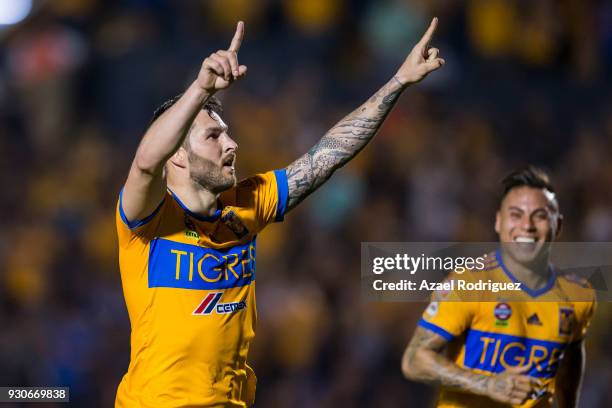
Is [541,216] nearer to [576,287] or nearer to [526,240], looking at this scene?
[526,240]

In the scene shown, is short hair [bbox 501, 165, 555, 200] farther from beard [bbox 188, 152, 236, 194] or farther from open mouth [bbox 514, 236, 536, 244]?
beard [bbox 188, 152, 236, 194]

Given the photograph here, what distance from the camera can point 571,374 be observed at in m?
5.25

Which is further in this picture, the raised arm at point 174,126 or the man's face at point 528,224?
the man's face at point 528,224

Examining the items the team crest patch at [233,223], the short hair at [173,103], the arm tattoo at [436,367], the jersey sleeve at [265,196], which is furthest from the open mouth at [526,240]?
the short hair at [173,103]

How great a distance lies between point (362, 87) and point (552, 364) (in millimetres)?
6036

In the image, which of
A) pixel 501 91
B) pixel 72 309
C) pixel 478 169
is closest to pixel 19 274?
pixel 72 309

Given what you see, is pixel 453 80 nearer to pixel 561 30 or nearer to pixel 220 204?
pixel 561 30

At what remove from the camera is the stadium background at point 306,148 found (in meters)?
8.85

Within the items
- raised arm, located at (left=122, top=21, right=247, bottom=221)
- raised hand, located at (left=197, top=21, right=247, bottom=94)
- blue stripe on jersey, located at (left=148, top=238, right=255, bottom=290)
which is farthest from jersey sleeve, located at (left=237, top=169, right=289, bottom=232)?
raised hand, located at (left=197, top=21, right=247, bottom=94)

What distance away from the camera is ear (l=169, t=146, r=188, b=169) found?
4566 millimetres

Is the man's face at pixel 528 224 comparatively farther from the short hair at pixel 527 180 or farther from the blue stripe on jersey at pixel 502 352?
the blue stripe on jersey at pixel 502 352

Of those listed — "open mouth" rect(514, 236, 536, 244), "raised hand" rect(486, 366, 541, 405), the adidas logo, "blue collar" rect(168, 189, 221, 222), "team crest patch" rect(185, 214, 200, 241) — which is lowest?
"raised hand" rect(486, 366, 541, 405)

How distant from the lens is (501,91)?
10.8 m
